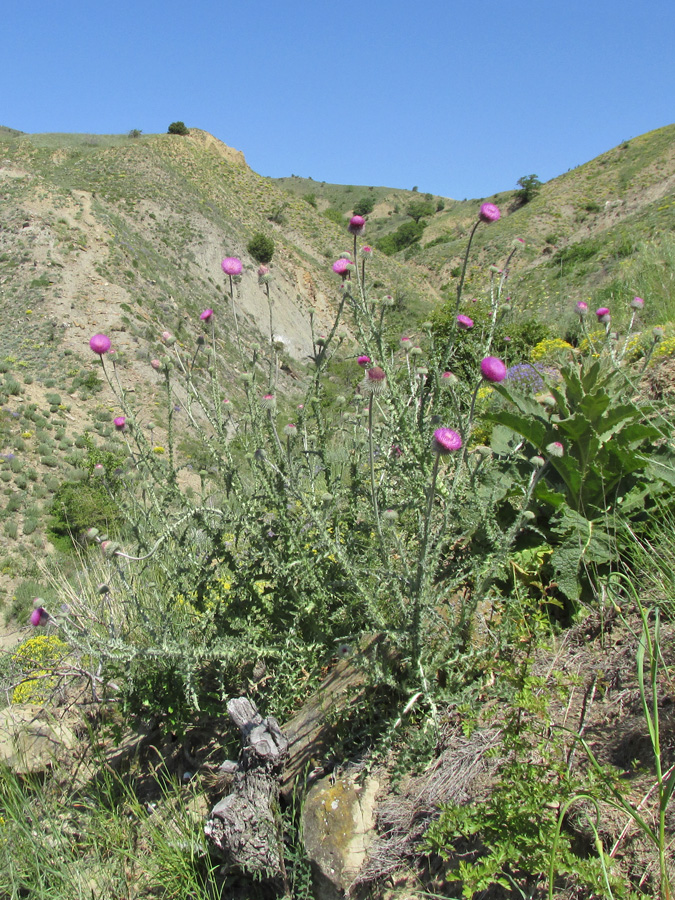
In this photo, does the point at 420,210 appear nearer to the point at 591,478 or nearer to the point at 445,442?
the point at 591,478

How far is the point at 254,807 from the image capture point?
227 centimetres

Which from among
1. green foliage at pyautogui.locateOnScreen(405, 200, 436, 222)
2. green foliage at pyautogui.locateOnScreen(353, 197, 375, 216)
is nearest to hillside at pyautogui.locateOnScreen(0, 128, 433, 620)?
green foliage at pyautogui.locateOnScreen(405, 200, 436, 222)

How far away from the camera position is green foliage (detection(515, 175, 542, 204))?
56.5 meters

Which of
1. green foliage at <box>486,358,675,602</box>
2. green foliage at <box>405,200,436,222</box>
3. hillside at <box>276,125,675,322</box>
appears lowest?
green foliage at <box>486,358,675,602</box>

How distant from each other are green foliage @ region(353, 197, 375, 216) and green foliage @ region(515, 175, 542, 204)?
2684 cm

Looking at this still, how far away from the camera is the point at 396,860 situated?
1.82 m

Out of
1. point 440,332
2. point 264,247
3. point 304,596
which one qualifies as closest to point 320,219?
point 264,247

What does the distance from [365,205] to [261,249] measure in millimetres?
51035

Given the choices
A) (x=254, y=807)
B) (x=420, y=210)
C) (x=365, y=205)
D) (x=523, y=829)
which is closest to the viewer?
(x=523, y=829)

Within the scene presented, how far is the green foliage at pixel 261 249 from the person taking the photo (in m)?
37.5

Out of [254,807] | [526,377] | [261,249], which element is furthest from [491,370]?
[261,249]

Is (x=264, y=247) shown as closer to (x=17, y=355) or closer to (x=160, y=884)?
(x=17, y=355)

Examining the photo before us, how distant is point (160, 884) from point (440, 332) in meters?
10.2

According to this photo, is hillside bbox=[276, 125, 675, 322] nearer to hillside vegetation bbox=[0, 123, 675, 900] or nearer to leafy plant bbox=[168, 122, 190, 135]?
hillside vegetation bbox=[0, 123, 675, 900]
